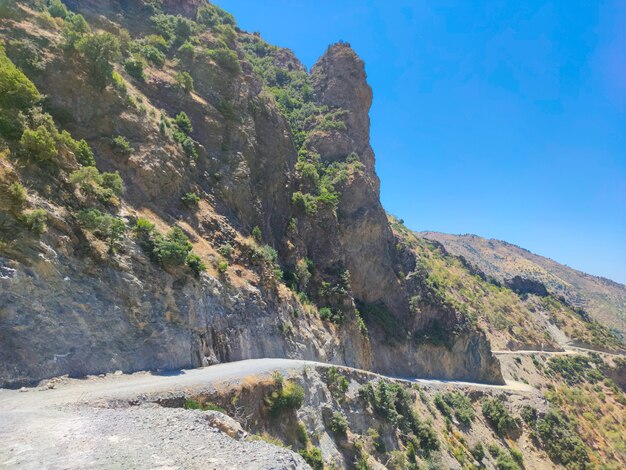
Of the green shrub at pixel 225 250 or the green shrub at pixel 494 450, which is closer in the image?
the green shrub at pixel 225 250

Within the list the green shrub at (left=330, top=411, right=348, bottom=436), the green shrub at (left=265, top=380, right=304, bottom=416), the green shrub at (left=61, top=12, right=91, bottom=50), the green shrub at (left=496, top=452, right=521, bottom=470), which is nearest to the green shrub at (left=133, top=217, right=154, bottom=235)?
the green shrub at (left=265, top=380, right=304, bottom=416)

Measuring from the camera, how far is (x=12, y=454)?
8.59 metres

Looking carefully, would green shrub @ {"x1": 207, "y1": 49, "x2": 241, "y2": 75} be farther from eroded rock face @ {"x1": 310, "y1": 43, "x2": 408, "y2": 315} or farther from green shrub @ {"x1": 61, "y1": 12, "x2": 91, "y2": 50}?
eroded rock face @ {"x1": 310, "y1": 43, "x2": 408, "y2": 315}

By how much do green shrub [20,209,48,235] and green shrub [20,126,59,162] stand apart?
342 centimetres

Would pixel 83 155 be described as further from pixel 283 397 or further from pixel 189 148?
pixel 283 397

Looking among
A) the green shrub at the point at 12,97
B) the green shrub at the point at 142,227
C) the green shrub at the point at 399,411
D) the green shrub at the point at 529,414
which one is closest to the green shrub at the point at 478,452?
the green shrub at the point at 399,411

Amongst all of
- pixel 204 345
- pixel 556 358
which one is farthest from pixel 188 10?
pixel 556 358

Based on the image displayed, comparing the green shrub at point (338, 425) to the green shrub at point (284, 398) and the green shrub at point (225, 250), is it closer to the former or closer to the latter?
the green shrub at point (284, 398)

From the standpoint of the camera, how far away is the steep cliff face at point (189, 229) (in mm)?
15180

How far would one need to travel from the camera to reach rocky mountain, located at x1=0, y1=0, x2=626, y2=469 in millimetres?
14992

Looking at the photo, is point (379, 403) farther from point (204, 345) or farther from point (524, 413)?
point (524, 413)

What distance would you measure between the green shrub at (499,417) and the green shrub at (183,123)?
42382 millimetres

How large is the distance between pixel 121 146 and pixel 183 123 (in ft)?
25.9

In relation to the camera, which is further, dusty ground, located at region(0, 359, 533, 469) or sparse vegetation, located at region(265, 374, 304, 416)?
sparse vegetation, located at region(265, 374, 304, 416)
